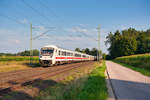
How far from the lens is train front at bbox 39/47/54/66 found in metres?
19.9

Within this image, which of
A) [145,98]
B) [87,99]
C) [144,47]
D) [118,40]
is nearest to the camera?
[87,99]

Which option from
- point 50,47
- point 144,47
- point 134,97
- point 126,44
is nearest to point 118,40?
point 126,44

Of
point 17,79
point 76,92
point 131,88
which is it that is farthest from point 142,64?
point 76,92

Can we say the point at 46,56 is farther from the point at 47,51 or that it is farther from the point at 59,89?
the point at 59,89

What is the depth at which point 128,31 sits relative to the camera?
88.8m

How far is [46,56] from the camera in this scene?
65.5 feet

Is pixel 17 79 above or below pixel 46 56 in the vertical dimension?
below

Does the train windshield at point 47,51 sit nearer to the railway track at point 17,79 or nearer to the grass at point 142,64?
the railway track at point 17,79

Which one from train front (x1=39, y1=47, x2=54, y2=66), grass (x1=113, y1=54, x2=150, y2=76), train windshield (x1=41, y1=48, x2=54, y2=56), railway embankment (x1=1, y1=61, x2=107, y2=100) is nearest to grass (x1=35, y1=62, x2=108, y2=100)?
railway embankment (x1=1, y1=61, x2=107, y2=100)

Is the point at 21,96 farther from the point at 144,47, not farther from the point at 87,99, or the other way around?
the point at 144,47

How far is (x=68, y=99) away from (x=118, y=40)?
71.6m

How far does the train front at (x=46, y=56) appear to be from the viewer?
19891 mm

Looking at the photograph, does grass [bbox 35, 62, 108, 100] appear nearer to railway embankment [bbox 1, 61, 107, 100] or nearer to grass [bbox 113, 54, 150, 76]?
railway embankment [bbox 1, 61, 107, 100]

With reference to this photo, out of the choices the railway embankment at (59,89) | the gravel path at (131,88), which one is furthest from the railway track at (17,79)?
the gravel path at (131,88)
